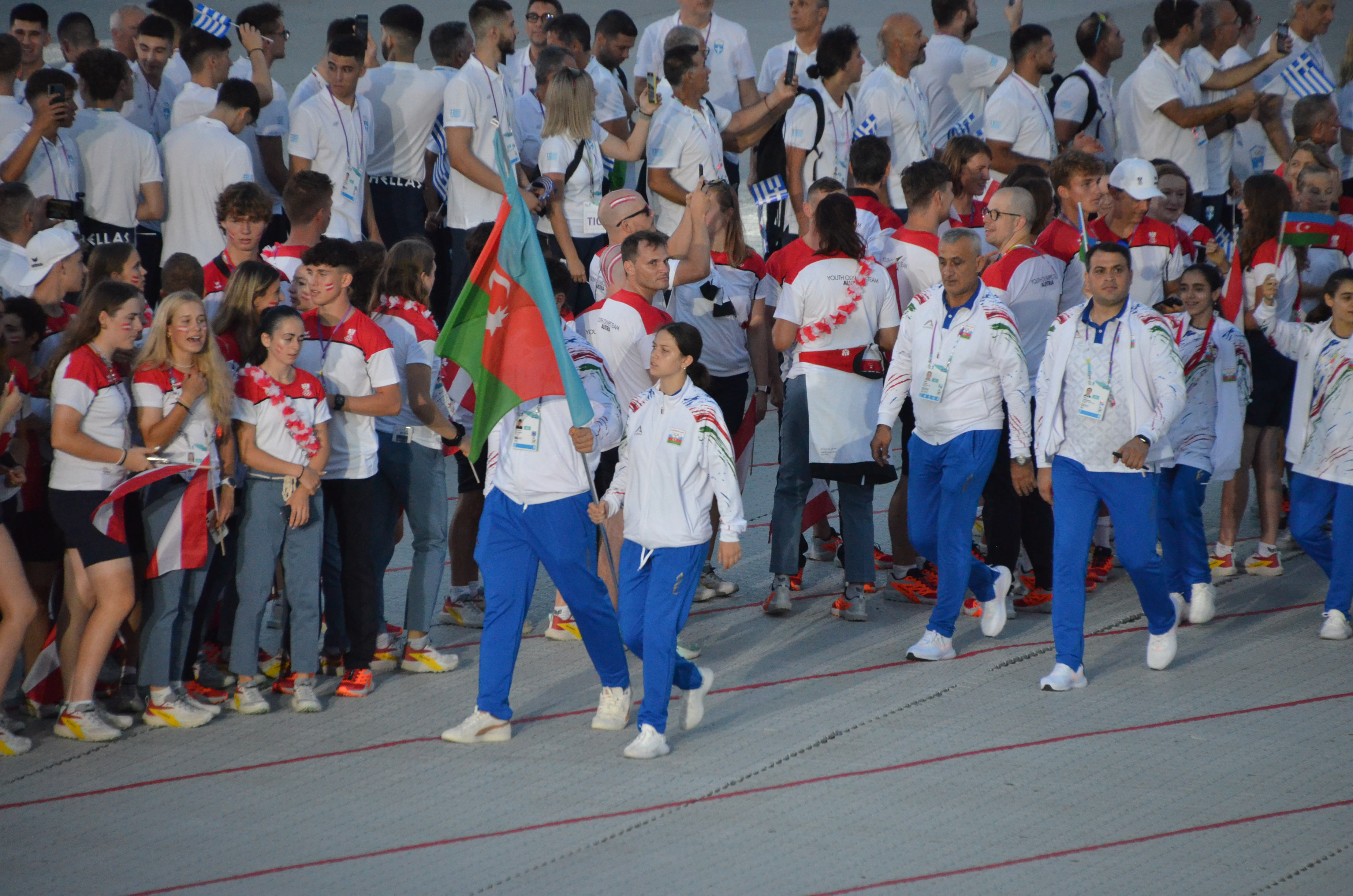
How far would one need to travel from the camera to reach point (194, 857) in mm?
4949

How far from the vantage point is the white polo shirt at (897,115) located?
10258mm

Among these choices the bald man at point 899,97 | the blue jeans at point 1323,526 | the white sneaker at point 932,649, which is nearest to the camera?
the white sneaker at point 932,649

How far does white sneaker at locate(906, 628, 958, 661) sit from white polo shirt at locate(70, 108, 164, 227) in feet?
17.3

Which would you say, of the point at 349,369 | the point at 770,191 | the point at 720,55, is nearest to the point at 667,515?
the point at 349,369

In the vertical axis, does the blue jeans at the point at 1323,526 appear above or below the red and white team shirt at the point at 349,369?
below

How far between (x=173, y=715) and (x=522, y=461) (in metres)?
1.89

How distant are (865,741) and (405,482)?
2.54 metres

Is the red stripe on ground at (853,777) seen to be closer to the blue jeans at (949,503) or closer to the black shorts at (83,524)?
the blue jeans at (949,503)

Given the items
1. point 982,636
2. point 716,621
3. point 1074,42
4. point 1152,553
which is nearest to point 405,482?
point 716,621

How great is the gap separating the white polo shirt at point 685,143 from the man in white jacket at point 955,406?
303cm

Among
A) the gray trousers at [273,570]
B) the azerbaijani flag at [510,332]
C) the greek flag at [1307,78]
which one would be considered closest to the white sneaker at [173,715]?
the gray trousers at [273,570]

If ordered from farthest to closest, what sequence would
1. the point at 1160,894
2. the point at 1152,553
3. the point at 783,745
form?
the point at 1152,553 < the point at 783,745 < the point at 1160,894

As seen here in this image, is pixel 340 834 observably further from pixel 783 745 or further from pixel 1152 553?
pixel 1152 553

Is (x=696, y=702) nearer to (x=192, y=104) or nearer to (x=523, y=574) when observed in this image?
(x=523, y=574)
